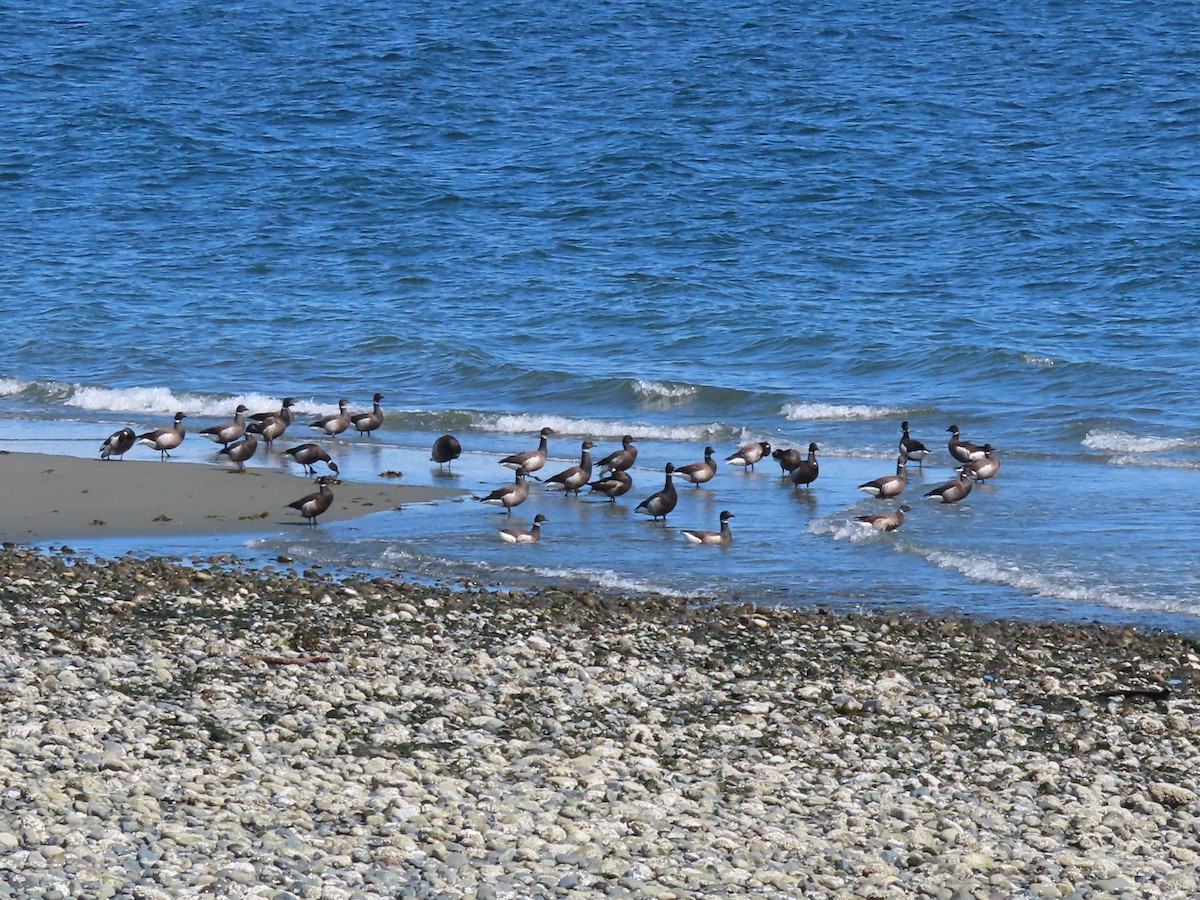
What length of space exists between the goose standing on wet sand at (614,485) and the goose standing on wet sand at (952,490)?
3.31 meters

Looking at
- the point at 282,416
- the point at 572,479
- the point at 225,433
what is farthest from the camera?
the point at 282,416

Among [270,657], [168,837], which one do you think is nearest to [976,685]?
[270,657]

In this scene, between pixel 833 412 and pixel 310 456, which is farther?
pixel 833 412

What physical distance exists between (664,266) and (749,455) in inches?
523

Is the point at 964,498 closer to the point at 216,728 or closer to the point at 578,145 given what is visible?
the point at 216,728

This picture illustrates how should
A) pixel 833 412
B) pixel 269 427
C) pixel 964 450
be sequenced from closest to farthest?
pixel 964 450 → pixel 269 427 → pixel 833 412

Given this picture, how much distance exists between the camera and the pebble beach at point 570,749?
7344mm

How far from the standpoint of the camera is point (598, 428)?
2341 centimetres

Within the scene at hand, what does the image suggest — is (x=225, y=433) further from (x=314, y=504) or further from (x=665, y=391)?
(x=665, y=391)

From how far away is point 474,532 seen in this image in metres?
15.9

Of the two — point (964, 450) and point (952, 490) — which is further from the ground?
point (964, 450)

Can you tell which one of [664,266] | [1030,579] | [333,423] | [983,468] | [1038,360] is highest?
[664,266]

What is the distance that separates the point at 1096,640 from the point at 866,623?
1.61 meters


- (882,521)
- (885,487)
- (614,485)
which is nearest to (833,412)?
(885,487)
